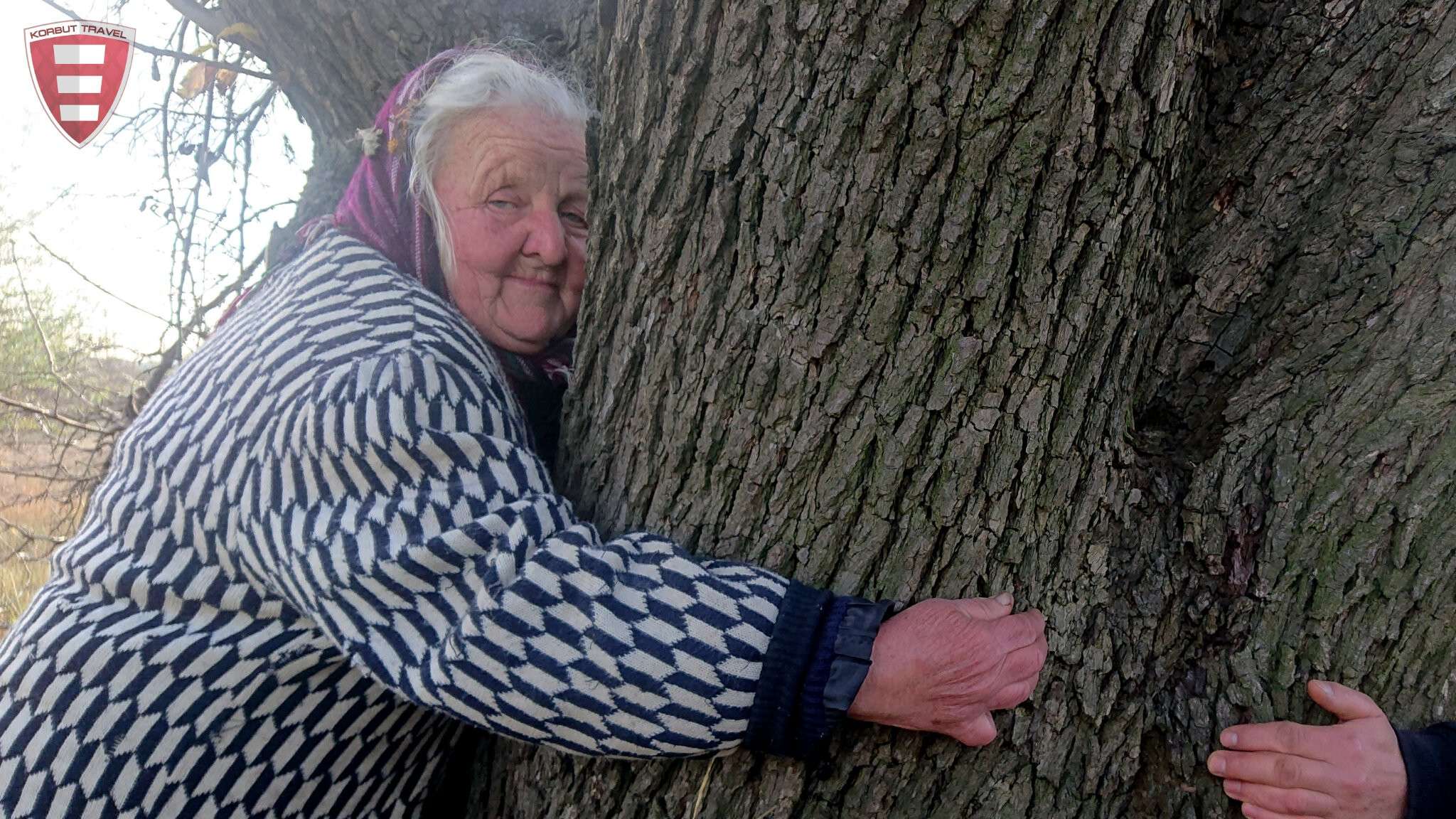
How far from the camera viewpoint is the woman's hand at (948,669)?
4.42 ft

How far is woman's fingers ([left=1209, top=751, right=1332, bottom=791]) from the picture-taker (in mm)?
1357

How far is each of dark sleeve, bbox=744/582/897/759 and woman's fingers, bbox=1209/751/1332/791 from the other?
0.57m

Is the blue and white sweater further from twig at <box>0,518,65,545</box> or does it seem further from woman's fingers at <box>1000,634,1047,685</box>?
twig at <box>0,518,65,545</box>

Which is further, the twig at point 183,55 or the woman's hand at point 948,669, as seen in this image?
the twig at point 183,55

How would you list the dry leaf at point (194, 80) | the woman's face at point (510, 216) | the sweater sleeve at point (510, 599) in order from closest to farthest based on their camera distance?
1. the sweater sleeve at point (510, 599)
2. the woman's face at point (510, 216)
3. the dry leaf at point (194, 80)

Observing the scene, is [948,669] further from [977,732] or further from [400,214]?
[400,214]

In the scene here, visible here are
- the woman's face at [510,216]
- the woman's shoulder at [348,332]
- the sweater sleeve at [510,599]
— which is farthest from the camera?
the woman's face at [510,216]

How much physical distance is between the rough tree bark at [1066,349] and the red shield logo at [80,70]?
117 inches

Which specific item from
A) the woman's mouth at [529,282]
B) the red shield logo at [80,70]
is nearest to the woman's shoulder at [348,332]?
the woman's mouth at [529,282]

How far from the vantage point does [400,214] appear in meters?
2.01

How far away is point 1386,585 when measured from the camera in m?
1.43

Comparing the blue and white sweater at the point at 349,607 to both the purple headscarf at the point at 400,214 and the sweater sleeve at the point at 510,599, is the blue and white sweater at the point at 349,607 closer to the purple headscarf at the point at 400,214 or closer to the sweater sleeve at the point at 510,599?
the sweater sleeve at the point at 510,599

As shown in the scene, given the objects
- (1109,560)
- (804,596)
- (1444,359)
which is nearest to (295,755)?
(804,596)

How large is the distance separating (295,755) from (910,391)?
120 cm
